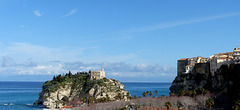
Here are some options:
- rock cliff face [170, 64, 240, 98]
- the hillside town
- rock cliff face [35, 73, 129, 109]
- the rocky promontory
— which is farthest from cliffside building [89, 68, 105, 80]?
the hillside town

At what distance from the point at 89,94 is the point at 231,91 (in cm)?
5847

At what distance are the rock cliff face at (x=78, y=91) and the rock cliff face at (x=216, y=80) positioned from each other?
26580 millimetres

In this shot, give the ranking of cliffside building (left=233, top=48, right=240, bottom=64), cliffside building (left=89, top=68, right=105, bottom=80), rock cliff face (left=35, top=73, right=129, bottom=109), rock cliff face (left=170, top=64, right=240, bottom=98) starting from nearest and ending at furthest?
rock cliff face (left=170, top=64, right=240, bottom=98)
cliffside building (left=233, top=48, right=240, bottom=64)
rock cliff face (left=35, top=73, right=129, bottom=109)
cliffside building (left=89, top=68, right=105, bottom=80)

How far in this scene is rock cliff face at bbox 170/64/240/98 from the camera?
9412 centimetres

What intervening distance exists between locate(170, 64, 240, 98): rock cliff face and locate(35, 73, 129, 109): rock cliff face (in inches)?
1046

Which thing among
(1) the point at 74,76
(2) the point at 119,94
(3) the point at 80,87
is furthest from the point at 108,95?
(1) the point at 74,76

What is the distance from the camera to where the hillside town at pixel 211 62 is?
101 meters

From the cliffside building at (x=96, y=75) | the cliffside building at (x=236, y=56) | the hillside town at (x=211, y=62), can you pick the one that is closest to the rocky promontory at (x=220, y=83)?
the hillside town at (x=211, y=62)

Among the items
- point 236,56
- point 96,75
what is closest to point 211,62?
point 236,56

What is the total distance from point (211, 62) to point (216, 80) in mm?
7879

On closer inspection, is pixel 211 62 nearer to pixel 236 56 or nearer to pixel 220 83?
pixel 236 56

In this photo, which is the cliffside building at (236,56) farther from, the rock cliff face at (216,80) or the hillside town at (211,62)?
the rock cliff face at (216,80)

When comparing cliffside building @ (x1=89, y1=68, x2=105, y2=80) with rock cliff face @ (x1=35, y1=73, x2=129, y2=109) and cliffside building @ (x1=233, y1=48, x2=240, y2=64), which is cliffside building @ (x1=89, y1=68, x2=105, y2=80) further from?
cliffside building @ (x1=233, y1=48, x2=240, y2=64)

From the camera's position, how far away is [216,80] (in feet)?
336
